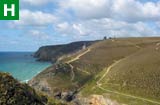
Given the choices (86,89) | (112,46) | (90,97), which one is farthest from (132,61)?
(112,46)

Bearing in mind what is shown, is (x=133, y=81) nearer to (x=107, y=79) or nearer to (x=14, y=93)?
(x=107, y=79)

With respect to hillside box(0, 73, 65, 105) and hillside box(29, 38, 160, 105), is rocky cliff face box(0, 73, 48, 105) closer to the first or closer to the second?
hillside box(0, 73, 65, 105)

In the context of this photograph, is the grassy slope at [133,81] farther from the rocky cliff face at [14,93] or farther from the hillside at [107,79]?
the rocky cliff face at [14,93]

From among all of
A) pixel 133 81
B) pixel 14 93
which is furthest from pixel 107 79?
pixel 14 93

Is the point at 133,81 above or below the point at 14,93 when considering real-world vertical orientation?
below

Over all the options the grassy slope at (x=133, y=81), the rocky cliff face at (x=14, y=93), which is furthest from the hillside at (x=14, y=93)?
the grassy slope at (x=133, y=81)

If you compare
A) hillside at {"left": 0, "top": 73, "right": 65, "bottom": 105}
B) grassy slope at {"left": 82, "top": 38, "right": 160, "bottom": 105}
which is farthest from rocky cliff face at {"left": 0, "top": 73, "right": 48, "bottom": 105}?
grassy slope at {"left": 82, "top": 38, "right": 160, "bottom": 105}
